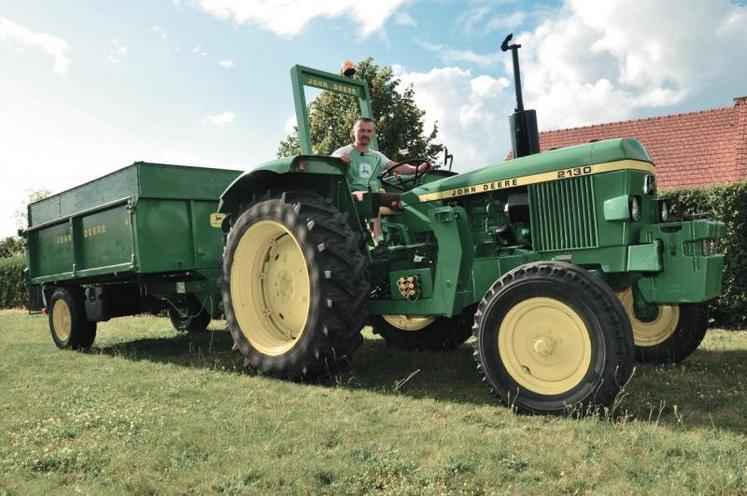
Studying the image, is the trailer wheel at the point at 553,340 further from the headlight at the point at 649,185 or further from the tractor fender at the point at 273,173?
the tractor fender at the point at 273,173

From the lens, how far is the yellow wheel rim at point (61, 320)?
7.82 m

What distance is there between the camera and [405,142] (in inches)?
853

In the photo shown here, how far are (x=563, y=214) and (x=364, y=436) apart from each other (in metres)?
2.04

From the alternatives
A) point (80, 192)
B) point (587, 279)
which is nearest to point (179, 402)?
point (587, 279)

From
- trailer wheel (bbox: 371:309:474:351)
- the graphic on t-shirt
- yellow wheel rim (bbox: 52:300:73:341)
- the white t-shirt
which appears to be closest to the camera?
the white t-shirt

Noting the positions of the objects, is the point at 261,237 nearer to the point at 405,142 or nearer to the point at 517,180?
the point at 517,180

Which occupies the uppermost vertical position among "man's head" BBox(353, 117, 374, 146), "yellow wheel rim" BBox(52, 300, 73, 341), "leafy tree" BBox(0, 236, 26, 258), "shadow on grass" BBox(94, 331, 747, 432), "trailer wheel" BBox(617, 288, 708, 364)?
"leafy tree" BBox(0, 236, 26, 258)

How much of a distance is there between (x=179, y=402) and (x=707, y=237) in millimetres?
3704

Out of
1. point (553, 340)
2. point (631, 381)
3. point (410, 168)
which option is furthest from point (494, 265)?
point (410, 168)

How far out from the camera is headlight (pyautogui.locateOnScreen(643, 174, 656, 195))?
12.9 ft

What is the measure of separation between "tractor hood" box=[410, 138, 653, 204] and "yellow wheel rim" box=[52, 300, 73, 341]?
17.7ft

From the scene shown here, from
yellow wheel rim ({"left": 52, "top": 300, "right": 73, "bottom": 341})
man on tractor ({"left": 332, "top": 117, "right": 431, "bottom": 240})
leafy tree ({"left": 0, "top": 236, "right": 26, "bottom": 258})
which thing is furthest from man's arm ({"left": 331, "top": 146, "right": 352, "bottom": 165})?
leafy tree ({"left": 0, "top": 236, "right": 26, "bottom": 258})

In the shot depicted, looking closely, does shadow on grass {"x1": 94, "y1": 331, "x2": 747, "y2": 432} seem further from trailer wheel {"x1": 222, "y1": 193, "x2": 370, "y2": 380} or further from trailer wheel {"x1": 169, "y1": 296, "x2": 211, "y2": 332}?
trailer wheel {"x1": 169, "y1": 296, "x2": 211, "y2": 332}

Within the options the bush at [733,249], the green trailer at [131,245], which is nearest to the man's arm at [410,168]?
the green trailer at [131,245]
